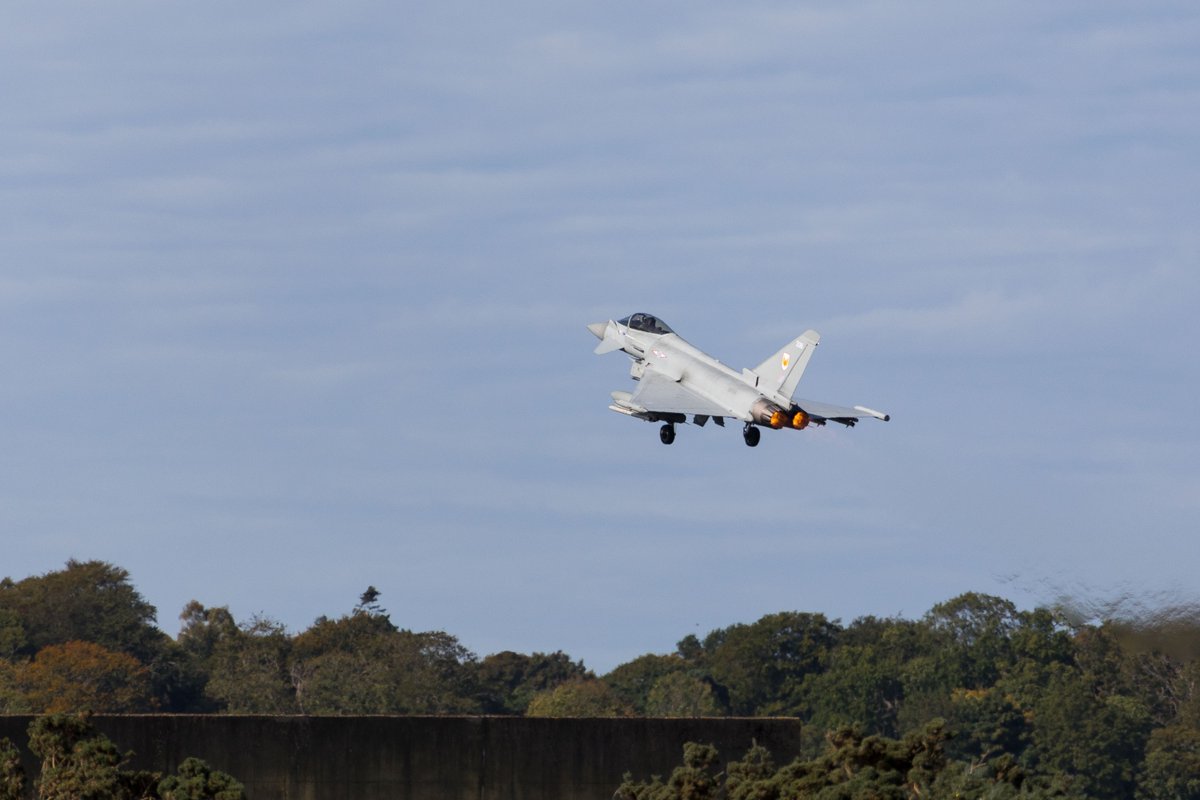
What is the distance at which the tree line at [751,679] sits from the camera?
429 ft

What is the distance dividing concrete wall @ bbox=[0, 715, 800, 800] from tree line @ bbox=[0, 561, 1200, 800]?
7154 cm

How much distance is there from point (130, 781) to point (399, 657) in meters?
102

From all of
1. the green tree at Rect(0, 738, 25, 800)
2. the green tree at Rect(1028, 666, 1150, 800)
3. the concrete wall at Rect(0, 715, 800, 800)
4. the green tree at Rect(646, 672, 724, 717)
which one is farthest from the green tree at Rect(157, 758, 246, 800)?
the green tree at Rect(646, 672, 724, 717)

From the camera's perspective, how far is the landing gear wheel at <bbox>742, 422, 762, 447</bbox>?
5478cm

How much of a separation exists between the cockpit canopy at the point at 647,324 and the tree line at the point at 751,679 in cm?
5959

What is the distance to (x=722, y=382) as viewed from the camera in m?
55.7

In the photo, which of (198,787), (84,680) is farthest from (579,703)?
(198,787)

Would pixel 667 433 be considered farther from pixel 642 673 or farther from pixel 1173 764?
pixel 642 673

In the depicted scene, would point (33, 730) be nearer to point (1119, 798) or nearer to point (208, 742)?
point (208, 742)

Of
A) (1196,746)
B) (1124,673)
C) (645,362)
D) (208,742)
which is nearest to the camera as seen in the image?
(208,742)

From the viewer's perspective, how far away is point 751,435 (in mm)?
54938

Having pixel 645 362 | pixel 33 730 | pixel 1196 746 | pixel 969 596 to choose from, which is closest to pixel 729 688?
pixel 969 596

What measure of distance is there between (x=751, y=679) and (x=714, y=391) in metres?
111

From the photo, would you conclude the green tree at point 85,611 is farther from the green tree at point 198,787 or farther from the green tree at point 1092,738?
the green tree at point 198,787
